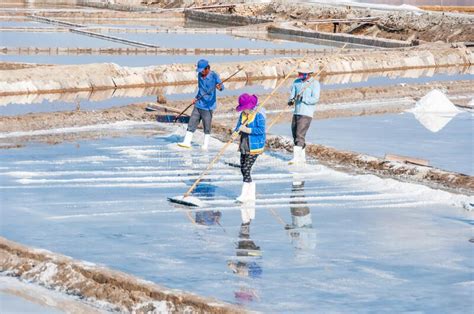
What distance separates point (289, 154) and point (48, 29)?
68.6 feet

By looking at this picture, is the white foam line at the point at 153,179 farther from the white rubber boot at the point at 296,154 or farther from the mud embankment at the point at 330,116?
the mud embankment at the point at 330,116

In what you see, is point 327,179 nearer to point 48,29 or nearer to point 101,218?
point 101,218

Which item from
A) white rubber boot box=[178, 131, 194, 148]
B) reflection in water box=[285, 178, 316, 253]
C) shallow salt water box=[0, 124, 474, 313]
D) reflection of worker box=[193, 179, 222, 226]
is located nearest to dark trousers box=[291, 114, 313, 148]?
shallow salt water box=[0, 124, 474, 313]

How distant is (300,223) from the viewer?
9898mm

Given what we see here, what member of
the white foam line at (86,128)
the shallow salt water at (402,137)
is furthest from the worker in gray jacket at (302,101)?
the white foam line at (86,128)

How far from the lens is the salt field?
304 inches

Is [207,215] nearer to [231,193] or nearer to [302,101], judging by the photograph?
[231,193]

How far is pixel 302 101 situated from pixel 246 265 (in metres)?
4.38

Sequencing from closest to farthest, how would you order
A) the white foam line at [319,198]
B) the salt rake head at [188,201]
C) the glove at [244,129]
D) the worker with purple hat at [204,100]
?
the glove at [244,129], the salt rake head at [188,201], the white foam line at [319,198], the worker with purple hat at [204,100]

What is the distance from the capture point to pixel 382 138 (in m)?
15.0

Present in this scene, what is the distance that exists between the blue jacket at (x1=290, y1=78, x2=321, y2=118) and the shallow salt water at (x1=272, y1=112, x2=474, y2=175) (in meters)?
1.39

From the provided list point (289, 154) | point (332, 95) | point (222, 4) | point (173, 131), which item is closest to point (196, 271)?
point (289, 154)

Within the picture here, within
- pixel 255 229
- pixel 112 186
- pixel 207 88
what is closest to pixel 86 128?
pixel 207 88

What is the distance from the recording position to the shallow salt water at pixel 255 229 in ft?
25.5
